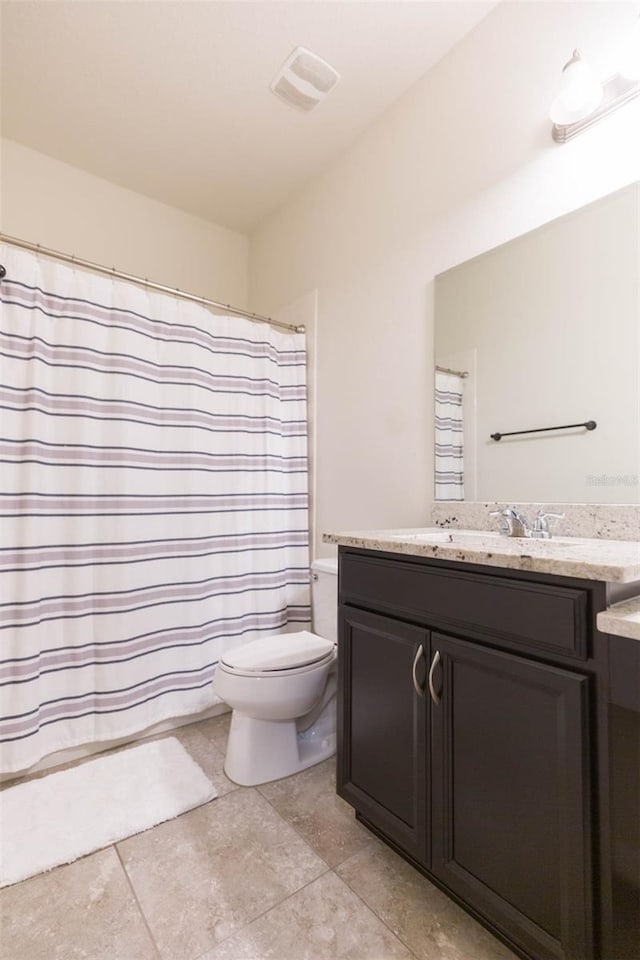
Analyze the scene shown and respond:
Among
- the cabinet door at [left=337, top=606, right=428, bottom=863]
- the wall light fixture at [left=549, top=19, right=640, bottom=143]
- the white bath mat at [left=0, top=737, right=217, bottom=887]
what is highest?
the wall light fixture at [left=549, top=19, right=640, bottom=143]

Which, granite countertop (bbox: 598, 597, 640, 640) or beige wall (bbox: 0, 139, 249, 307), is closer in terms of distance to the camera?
granite countertop (bbox: 598, 597, 640, 640)

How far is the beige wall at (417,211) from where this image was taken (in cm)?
135

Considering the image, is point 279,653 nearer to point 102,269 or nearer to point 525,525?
point 525,525

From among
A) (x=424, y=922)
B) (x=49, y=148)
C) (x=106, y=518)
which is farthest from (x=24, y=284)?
(x=424, y=922)

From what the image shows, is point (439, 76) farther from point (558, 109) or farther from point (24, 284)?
point (24, 284)

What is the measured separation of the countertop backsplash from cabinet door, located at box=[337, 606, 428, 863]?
0.58 metres

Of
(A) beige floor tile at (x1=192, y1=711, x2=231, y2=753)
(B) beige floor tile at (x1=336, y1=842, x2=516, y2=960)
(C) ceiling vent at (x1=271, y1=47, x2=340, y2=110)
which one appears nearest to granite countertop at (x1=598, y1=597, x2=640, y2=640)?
(B) beige floor tile at (x1=336, y1=842, x2=516, y2=960)

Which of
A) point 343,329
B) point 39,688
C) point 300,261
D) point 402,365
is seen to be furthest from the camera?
point 300,261

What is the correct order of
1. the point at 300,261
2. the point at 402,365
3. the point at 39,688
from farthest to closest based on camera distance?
the point at 300,261 < the point at 402,365 < the point at 39,688

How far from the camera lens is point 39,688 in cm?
155

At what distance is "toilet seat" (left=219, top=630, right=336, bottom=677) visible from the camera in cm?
148

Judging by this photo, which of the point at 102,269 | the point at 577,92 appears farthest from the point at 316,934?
the point at 577,92

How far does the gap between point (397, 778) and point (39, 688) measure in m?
1.26

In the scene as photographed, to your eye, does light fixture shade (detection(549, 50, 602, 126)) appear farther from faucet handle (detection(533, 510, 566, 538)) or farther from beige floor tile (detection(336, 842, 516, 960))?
beige floor tile (detection(336, 842, 516, 960))
